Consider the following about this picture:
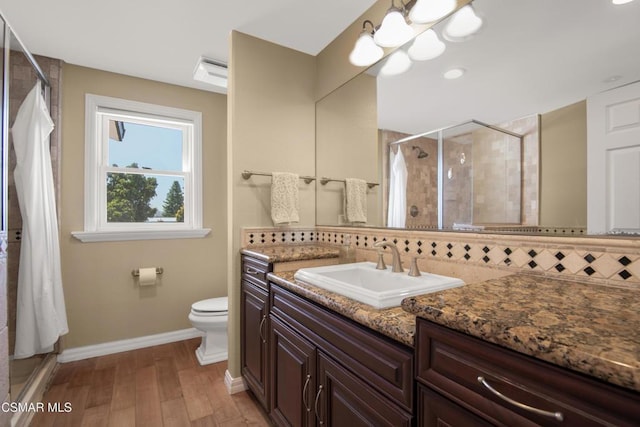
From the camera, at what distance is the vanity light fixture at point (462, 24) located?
1.29 meters

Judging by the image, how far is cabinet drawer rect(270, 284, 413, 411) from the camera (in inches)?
31.0

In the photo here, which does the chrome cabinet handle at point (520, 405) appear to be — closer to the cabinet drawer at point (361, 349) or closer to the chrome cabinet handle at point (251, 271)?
the cabinet drawer at point (361, 349)

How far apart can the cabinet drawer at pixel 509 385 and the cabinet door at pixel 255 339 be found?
109 centimetres

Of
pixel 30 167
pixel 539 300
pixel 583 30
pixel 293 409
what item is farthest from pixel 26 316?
pixel 583 30

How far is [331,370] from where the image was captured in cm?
106

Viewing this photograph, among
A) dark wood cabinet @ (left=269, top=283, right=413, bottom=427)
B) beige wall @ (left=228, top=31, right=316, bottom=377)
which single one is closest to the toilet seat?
beige wall @ (left=228, top=31, right=316, bottom=377)

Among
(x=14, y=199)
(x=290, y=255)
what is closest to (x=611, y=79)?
(x=290, y=255)

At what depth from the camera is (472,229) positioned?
50.8 inches

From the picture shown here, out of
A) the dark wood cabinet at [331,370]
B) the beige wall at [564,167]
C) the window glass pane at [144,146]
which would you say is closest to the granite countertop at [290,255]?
the dark wood cabinet at [331,370]

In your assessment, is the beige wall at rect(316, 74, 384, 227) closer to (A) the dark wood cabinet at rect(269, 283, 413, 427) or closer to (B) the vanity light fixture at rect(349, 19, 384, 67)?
(B) the vanity light fixture at rect(349, 19, 384, 67)

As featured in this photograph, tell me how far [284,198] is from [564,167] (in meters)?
1.53

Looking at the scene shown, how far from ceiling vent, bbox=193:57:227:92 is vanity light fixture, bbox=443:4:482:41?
5.83 feet

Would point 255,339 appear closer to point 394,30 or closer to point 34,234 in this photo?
point 34,234

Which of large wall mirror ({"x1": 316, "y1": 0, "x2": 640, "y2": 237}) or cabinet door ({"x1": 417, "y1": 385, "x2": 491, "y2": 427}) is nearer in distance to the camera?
cabinet door ({"x1": 417, "y1": 385, "x2": 491, "y2": 427})
